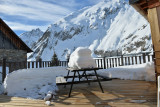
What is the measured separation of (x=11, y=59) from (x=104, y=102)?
37.0 feet

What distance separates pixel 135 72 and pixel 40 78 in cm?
427

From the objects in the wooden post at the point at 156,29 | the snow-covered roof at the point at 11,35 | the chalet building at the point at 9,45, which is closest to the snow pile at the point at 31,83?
the wooden post at the point at 156,29

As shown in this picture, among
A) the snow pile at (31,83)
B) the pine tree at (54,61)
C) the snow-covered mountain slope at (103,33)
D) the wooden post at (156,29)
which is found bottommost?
the snow pile at (31,83)

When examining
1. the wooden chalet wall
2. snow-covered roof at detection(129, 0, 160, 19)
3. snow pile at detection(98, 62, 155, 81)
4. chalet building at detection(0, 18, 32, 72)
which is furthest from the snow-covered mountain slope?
snow-covered roof at detection(129, 0, 160, 19)

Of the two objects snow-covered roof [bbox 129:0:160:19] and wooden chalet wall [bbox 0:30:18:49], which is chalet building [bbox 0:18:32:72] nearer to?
wooden chalet wall [bbox 0:30:18:49]

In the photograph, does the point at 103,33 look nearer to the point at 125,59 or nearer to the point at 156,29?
the point at 125,59

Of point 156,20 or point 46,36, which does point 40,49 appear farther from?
point 156,20

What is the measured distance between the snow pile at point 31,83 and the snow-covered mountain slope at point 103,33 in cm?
4552

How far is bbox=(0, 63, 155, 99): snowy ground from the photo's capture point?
5031mm

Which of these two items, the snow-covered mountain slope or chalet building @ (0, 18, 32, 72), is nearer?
chalet building @ (0, 18, 32, 72)

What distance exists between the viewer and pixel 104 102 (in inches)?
129

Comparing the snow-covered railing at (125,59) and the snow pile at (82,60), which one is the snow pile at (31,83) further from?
the snow-covered railing at (125,59)

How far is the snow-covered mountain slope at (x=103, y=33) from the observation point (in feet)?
198

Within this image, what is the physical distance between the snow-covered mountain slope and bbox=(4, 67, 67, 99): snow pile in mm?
45521
